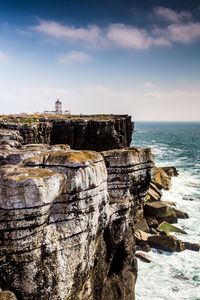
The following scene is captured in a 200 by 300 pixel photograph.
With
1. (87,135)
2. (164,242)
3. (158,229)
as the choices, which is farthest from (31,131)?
(164,242)

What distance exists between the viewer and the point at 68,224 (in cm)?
895

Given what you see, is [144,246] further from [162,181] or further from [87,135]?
[87,135]

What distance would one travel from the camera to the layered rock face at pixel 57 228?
7.83 meters

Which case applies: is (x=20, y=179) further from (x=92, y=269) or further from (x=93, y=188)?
(x=92, y=269)

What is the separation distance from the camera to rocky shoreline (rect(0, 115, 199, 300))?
787 centimetres

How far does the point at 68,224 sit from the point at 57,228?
16.5 inches

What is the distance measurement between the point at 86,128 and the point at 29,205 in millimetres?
36553

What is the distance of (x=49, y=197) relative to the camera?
817cm

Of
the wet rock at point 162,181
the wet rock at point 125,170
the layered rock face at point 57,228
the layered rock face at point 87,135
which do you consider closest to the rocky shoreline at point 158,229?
the wet rock at point 162,181

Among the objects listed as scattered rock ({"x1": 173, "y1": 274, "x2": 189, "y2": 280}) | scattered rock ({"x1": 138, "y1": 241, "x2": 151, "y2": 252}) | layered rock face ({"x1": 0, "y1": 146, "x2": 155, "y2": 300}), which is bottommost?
scattered rock ({"x1": 173, "y1": 274, "x2": 189, "y2": 280})

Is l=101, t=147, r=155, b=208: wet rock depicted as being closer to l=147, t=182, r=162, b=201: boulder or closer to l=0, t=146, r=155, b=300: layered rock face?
l=0, t=146, r=155, b=300: layered rock face

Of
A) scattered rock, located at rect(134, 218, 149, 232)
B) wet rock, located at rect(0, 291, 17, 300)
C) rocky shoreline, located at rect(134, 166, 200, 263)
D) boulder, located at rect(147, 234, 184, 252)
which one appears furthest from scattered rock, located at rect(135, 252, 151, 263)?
wet rock, located at rect(0, 291, 17, 300)

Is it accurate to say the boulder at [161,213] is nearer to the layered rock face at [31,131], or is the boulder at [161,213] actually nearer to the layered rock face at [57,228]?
the layered rock face at [31,131]

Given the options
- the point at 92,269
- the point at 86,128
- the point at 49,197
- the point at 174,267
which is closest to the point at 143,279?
the point at 174,267
